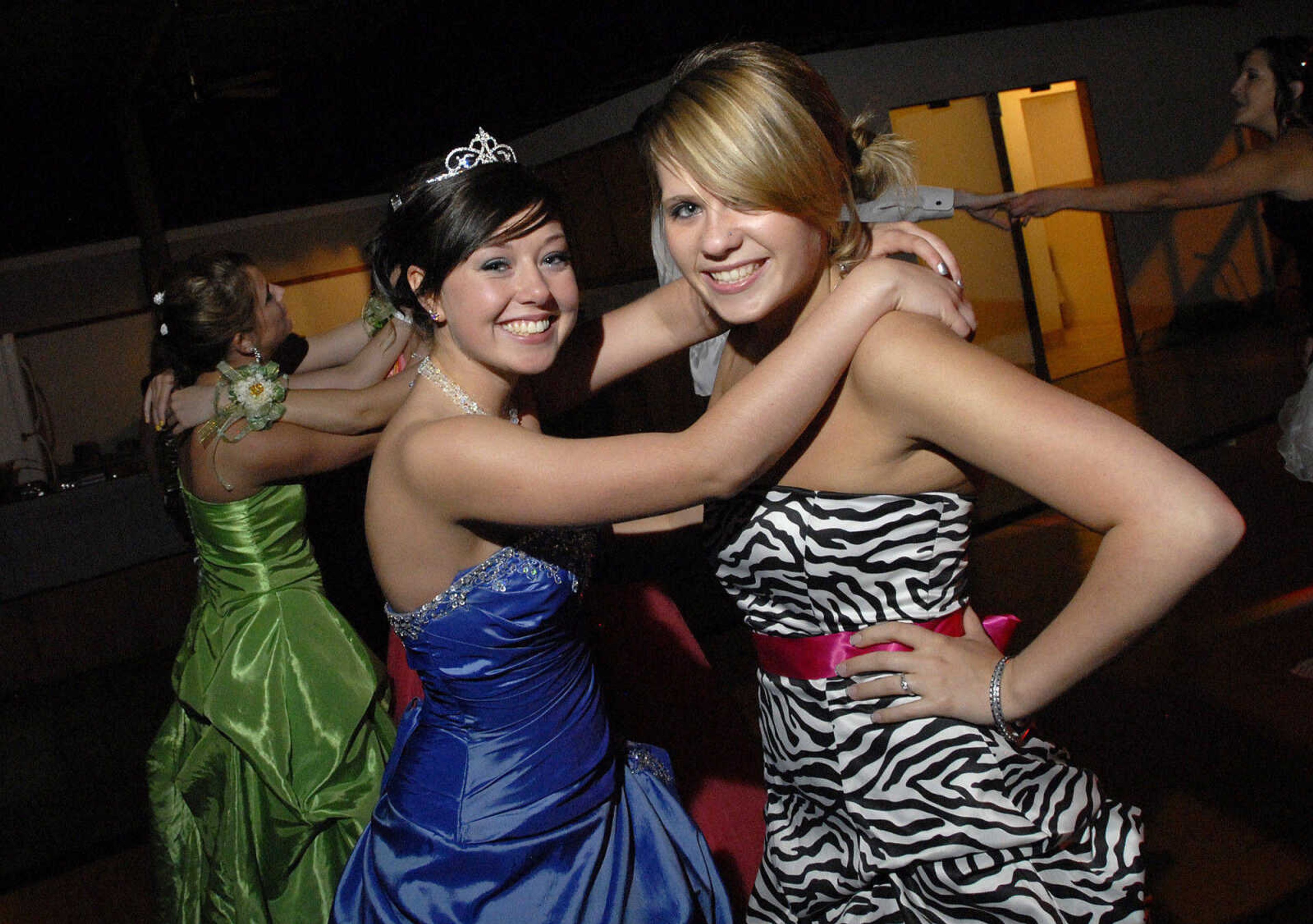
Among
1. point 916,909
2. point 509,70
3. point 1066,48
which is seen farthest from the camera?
point 1066,48

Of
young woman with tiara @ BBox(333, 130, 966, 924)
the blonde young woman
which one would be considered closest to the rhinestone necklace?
young woman with tiara @ BBox(333, 130, 966, 924)

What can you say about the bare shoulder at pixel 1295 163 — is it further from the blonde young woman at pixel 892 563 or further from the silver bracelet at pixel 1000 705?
the silver bracelet at pixel 1000 705

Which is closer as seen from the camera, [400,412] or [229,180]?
[400,412]

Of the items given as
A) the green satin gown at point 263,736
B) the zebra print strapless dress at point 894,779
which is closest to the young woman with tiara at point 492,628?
the zebra print strapless dress at point 894,779

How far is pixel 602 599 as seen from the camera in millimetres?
2100

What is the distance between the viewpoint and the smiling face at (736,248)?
4.20 ft

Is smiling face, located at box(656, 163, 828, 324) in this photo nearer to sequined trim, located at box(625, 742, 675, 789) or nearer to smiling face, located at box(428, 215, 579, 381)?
smiling face, located at box(428, 215, 579, 381)

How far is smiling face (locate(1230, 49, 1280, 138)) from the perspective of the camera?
Result: 2.99 meters

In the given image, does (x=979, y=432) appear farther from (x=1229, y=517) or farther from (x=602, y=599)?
(x=602, y=599)

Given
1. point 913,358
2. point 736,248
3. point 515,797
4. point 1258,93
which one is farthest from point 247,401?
point 1258,93

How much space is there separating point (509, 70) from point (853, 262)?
278 inches

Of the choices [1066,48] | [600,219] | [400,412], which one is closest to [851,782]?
[400,412]

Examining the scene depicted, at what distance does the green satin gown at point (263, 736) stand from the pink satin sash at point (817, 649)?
3.99ft

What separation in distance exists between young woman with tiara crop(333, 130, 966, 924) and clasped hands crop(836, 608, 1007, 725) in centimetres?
31
